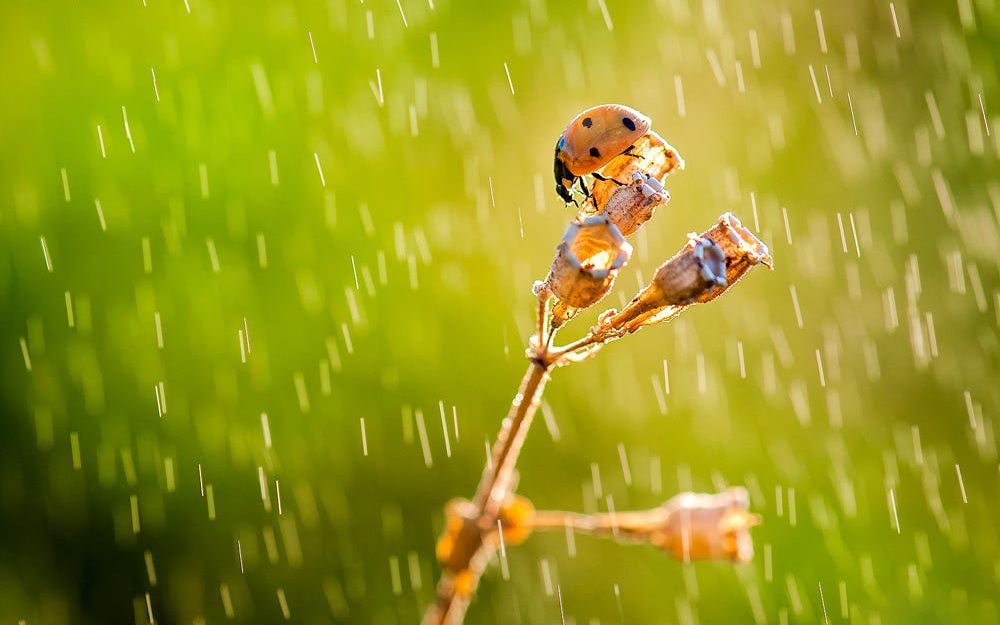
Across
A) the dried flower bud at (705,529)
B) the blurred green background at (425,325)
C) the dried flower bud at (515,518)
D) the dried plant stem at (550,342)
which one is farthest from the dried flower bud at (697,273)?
the blurred green background at (425,325)

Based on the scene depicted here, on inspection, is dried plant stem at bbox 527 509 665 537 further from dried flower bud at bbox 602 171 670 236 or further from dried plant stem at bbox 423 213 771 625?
dried flower bud at bbox 602 171 670 236

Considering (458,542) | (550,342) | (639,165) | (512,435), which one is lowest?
(458,542)

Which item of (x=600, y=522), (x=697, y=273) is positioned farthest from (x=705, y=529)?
(x=697, y=273)

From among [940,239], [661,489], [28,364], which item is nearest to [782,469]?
[661,489]

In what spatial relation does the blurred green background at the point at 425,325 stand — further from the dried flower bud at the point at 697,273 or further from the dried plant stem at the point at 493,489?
the dried flower bud at the point at 697,273

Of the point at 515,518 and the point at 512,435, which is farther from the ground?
the point at 512,435

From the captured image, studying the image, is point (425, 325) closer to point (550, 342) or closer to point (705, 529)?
point (705, 529)

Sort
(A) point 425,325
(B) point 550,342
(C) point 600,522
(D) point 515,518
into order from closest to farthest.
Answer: (B) point 550,342 → (D) point 515,518 → (C) point 600,522 → (A) point 425,325

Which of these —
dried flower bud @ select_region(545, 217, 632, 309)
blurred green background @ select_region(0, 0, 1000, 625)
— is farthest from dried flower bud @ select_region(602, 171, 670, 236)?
blurred green background @ select_region(0, 0, 1000, 625)
